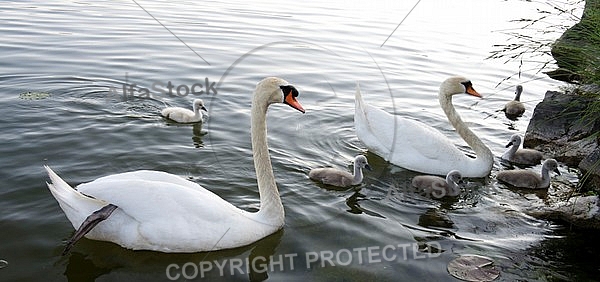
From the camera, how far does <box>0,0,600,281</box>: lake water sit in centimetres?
535

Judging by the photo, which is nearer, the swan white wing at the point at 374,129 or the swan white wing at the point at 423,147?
the swan white wing at the point at 423,147

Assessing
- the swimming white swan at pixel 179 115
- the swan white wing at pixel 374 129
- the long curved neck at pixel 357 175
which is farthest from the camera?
the swimming white swan at pixel 179 115

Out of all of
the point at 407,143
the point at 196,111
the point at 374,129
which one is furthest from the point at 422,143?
the point at 196,111

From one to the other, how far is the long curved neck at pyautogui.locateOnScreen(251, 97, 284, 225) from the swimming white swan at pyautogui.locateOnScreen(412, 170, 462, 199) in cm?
213

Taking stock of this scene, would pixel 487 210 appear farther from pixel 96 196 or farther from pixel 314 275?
pixel 96 196

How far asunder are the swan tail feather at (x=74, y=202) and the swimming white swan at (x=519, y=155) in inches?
233

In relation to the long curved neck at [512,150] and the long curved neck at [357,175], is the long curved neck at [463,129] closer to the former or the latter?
the long curved neck at [512,150]

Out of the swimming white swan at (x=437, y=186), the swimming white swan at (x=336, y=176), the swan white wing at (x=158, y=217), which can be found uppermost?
the swan white wing at (x=158, y=217)

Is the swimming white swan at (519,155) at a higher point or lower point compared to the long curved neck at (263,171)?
lower

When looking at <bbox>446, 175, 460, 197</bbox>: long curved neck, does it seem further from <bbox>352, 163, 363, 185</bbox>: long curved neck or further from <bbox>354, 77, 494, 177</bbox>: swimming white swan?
<bbox>352, 163, 363, 185</bbox>: long curved neck

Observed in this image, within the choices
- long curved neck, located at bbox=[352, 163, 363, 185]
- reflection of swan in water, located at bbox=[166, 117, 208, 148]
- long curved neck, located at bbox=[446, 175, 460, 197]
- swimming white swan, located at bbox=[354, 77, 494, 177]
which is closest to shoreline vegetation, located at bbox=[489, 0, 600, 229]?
long curved neck, located at bbox=[446, 175, 460, 197]

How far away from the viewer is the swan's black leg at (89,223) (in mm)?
4883

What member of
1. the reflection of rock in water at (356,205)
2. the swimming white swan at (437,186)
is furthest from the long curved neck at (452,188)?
the reflection of rock in water at (356,205)

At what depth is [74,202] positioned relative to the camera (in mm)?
5207
